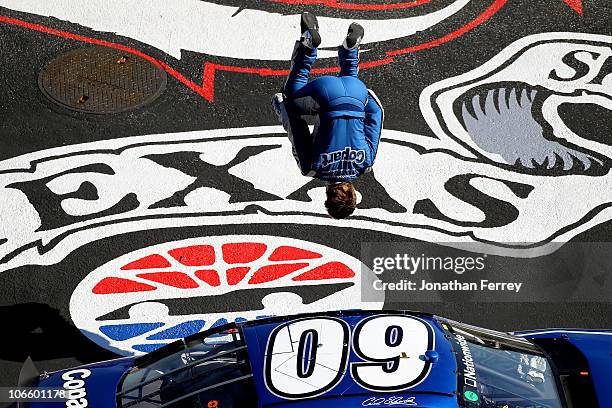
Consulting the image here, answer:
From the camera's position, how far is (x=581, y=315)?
323 inches

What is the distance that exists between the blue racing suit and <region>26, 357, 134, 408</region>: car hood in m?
2.53

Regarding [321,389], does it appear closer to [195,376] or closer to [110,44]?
[195,376]

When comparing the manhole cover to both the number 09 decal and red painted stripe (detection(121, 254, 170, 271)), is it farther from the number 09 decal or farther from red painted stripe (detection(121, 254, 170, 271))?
the number 09 decal

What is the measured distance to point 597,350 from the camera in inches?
265

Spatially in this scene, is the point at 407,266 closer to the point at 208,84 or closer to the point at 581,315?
the point at 581,315

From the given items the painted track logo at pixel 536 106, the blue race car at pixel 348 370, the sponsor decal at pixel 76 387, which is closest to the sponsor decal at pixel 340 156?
the blue race car at pixel 348 370

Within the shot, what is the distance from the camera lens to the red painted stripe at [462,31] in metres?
10.0

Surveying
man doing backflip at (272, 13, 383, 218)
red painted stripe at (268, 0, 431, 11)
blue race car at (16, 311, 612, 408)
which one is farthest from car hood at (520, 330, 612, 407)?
red painted stripe at (268, 0, 431, 11)

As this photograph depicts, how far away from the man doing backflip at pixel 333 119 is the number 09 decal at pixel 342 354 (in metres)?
1.56

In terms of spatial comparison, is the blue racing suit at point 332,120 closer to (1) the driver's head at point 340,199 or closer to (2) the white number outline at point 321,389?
(1) the driver's head at point 340,199

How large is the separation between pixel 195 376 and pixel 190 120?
3.92 meters

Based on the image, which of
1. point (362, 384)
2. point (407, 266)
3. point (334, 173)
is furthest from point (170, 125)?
point (362, 384)

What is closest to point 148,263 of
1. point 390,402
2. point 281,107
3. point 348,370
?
point 281,107

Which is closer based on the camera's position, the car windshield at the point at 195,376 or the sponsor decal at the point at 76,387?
the car windshield at the point at 195,376
